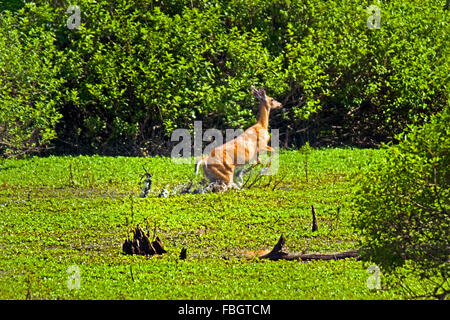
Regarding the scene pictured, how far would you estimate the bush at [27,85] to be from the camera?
17516mm

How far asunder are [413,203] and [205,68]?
38.9ft

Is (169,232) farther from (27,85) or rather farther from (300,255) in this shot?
(27,85)

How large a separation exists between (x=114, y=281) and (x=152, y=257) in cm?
122

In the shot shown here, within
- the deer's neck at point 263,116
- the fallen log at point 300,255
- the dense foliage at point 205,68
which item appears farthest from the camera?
the dense foliage at point 205,68

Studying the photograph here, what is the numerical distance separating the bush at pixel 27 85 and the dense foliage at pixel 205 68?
39mm

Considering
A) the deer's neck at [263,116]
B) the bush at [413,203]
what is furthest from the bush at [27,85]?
the bush at [413,203]

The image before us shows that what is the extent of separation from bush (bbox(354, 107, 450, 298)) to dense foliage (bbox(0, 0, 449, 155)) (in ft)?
36.0

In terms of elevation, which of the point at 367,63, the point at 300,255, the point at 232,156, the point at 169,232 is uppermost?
the point at 367,63

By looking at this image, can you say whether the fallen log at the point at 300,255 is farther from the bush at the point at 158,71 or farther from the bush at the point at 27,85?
the bush at the point at 27,85

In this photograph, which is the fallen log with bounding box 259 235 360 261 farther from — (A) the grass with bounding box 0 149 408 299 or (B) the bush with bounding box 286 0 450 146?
(B) the bush with bounding box 286 0 450 146

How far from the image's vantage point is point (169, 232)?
11.3m

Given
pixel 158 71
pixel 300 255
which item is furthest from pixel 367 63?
pixel 300 255

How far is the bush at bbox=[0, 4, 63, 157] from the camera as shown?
57.5ft
